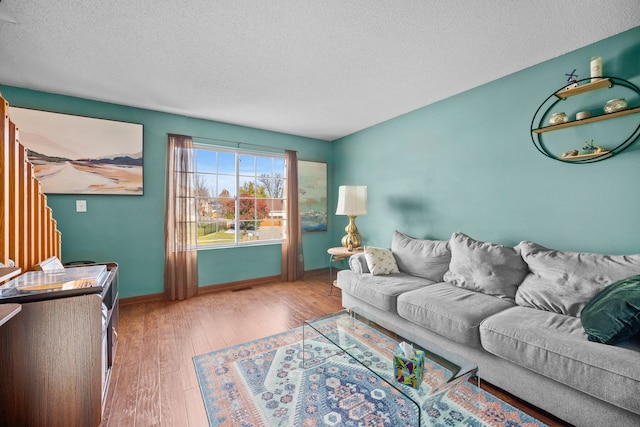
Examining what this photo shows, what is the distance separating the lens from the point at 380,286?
256cm

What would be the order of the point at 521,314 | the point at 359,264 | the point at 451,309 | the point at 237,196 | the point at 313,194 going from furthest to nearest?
the point at 313,194
the point at 237,196
the point at 359,264
the point at 451,309
the point at 521,314

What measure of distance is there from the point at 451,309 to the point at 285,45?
2.36 m

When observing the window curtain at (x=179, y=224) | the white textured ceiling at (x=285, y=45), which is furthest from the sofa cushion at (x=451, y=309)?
the window curtain at (x=179, y=224)

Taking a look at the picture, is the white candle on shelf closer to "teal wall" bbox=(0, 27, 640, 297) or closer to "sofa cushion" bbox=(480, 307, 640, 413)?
"teal wall" bbox=(0, 27, 640, 297)

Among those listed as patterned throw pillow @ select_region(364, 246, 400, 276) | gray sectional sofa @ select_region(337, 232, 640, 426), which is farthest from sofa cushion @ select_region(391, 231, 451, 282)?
patterned throw pillow @ select_region(364, 246, 400, 276)

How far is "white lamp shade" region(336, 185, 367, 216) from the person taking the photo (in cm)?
360

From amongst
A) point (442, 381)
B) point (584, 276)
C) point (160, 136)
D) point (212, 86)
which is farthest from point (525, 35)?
point (160, 136)

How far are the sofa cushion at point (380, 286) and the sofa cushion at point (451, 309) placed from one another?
12 cm

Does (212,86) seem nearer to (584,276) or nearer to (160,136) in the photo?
(160,136)

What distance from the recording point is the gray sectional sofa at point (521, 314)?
4.38 feet

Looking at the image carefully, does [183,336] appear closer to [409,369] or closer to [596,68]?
[409,369]

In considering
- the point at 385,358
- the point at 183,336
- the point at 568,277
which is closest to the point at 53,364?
the point at 183,336

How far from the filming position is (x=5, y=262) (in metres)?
1.54

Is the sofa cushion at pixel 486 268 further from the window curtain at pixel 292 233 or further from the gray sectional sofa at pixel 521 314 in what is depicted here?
the window curtain at pixel 292 233
